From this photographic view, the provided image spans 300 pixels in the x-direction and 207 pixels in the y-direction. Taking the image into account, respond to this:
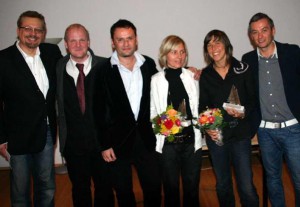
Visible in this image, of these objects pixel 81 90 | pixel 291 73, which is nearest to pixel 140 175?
pixel 81 90

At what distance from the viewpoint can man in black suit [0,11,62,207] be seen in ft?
8.84

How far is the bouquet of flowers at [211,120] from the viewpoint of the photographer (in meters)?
2.50

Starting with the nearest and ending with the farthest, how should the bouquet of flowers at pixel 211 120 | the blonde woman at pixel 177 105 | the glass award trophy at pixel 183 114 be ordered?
the bouquet of flowers at pixel 211 120 → the glass award trophy at pixel 183 114 → the blonde woman at pixel 177 105

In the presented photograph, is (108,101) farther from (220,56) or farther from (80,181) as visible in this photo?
(220,56)

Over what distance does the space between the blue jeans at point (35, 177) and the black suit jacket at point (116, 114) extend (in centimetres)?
67

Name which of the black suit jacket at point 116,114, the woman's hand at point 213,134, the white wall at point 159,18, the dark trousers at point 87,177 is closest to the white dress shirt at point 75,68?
the black suit jacket at point 116,114

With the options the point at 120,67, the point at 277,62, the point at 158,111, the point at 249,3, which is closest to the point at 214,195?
the point at 158,111

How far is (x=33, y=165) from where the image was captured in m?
2.92

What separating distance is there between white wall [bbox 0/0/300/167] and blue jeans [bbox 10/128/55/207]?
2.79 m

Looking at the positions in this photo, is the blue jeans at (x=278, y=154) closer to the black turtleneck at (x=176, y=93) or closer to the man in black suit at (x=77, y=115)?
the black turtleneck at (x=176, y=93)

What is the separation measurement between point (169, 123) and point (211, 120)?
39 centimetres

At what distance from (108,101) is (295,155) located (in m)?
1.97

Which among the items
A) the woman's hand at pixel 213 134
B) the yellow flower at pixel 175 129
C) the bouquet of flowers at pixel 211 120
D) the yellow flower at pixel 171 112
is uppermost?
the yellow flower at pixel 171 112

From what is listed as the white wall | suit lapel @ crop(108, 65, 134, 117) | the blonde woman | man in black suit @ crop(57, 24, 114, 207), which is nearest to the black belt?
the blonde woman
